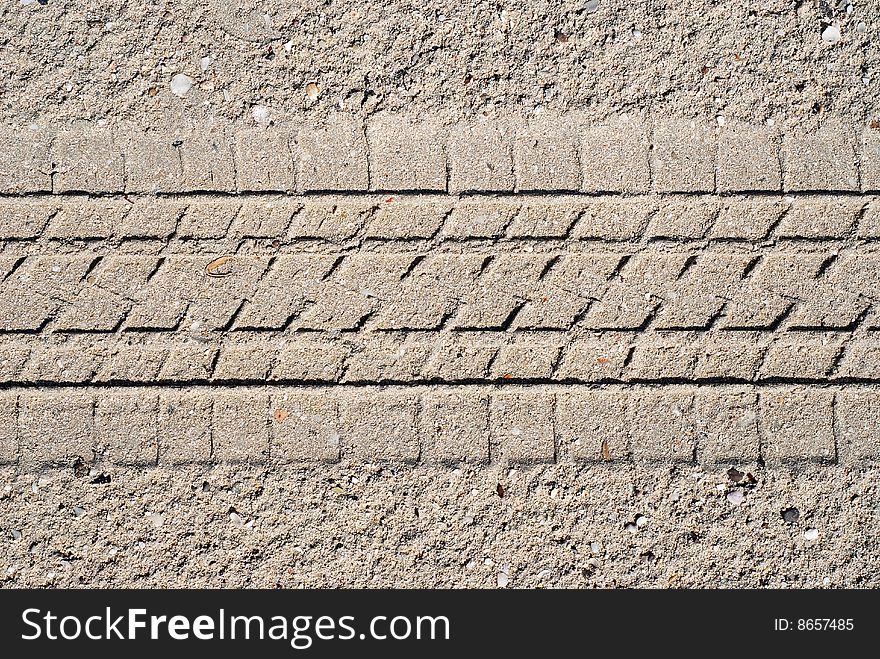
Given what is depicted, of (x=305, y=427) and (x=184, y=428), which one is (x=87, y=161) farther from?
(x=305, y=427)

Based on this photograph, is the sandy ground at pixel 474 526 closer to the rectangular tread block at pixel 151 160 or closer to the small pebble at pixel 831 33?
the rectangular tread block at pixel 151 160

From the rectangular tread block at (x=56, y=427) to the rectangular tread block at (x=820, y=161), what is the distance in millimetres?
2401

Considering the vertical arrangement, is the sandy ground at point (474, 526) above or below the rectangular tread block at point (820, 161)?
below

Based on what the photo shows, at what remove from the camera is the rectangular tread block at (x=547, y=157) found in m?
2.10

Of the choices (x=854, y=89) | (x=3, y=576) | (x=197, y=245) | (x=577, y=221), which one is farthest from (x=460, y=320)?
(x=3, y=576)

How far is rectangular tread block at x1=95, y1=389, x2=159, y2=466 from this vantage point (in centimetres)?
207

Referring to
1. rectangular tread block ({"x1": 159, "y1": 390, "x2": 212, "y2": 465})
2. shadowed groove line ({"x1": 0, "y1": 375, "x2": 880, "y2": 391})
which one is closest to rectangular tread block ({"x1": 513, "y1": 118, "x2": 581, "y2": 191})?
shadowed groove line ({"x1": 0, "y1": 375, "x2": 880, "y2": 391})

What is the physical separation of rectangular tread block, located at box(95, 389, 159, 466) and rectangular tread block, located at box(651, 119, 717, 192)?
5.89ft

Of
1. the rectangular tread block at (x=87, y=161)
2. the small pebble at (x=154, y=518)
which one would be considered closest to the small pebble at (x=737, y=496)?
the small pebble at (x=154, y=518)

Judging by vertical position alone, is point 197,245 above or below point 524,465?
above
